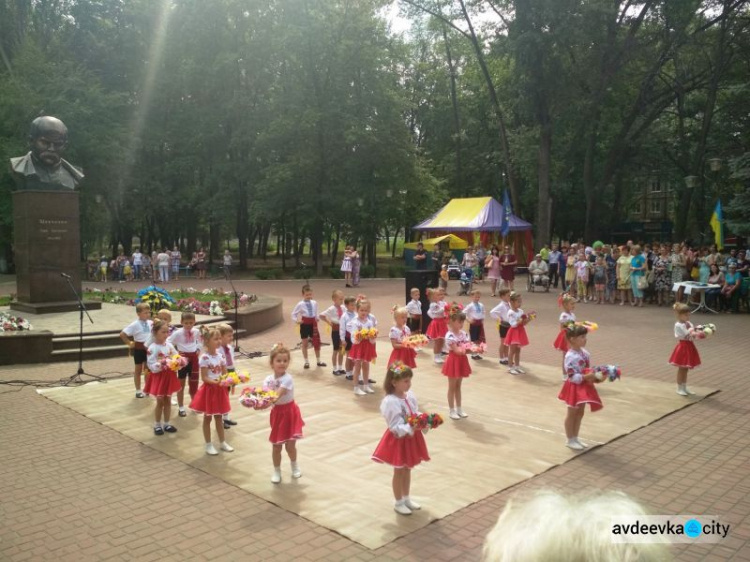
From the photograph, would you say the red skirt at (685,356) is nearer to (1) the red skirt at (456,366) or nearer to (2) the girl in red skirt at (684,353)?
(2) the girl in red skirt at (684,353)

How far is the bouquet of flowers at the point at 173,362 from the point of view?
27.5ft

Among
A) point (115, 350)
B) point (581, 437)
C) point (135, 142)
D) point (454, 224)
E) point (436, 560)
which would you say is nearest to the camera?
point (436, 560)

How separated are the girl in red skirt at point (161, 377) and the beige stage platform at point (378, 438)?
0.23 metres

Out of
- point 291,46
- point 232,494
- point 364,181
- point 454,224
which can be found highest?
point 291,46

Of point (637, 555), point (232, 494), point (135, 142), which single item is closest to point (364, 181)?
point (135, 142)

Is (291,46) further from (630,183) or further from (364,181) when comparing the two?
(630,183)

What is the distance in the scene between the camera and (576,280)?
24844 mm

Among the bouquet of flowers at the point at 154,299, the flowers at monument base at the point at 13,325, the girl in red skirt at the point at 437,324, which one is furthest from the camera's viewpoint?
the bouquet of flowers at the point at 154,299

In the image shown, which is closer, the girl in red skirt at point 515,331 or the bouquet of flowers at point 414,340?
the bouquet of flowers at point 414,340

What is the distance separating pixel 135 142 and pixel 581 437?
37.8 meters

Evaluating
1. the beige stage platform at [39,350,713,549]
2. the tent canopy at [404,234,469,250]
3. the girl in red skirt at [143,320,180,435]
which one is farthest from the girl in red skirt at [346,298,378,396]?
the tent canopy at [404,234,469,250]

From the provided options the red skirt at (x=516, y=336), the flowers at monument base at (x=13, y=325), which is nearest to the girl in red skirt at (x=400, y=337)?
the red skirt at (x=516, y=336)

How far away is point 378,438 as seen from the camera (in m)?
8.31

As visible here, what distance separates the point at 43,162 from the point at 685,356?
16.9 m
